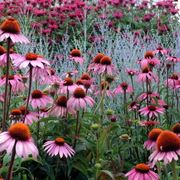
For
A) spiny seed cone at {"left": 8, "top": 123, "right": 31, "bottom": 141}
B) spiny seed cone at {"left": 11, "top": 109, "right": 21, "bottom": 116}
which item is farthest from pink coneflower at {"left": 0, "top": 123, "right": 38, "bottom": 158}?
spiny seed cone at {"left": 11, "top": 109, "right": 21, "bottom": 116}

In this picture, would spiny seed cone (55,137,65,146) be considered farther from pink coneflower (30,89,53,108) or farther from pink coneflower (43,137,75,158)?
pink coneflower (30,89,53,108)

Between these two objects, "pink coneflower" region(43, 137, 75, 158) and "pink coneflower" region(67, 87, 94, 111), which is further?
"pink coneflower" region(67, 87, 94, 111)

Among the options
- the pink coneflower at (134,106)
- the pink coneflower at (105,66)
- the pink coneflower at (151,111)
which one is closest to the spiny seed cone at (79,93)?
the pink coneflower at (105,66)

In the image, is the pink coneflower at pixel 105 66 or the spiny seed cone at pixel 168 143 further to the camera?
the pink coneflower at pixel 105 66

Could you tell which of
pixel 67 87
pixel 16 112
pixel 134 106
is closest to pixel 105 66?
pixel 67 87

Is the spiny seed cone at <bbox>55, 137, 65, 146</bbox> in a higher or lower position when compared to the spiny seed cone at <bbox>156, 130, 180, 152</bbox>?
lower

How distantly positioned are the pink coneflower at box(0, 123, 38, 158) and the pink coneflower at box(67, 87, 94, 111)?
2.12ft

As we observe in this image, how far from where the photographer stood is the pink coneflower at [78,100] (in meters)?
2.37

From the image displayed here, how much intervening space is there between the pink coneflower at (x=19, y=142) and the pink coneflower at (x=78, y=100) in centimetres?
65

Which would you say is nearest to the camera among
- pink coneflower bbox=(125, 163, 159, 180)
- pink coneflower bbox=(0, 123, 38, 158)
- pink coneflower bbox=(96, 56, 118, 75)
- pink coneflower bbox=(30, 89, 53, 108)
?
pink coneflower bbox=(0, 123, 38, 158)

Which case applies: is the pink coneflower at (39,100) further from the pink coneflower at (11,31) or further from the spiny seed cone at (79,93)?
the pink coneflower at (11,31)

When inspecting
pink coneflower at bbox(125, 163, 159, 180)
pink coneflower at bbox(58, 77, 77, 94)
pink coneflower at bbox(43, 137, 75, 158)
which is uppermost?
pink coneflower at bbox(58, 77, 77, 94)

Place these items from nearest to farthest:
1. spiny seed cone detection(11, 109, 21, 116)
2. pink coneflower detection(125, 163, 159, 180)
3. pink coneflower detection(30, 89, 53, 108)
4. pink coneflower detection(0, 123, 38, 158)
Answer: pink coneflower detection(0, 123, 38, 158), pink coneflower detection(125, 163, 159, 180), spiny seed cone detection(11, 109, 21, 116), pink coneflower detection(30, 89, 53, 108)

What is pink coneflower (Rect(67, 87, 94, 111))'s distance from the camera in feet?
7.79
